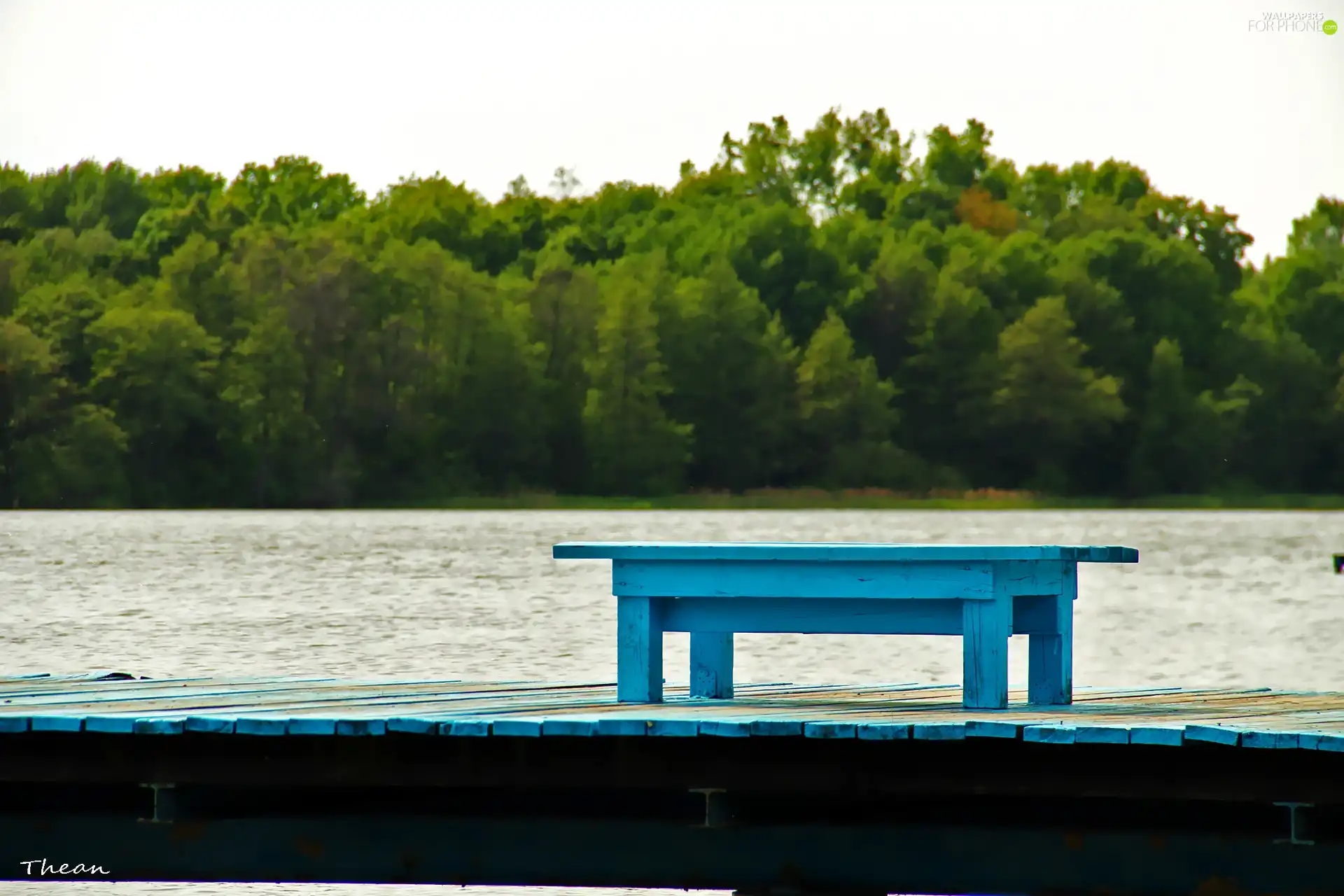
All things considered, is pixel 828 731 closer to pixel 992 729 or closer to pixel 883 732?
pixel 883 732

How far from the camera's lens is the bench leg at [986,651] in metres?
8.61

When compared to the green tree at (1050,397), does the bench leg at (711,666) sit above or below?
below

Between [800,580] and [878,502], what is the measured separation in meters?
86.1

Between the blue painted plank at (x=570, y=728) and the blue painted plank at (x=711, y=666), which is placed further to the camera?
the blue painted plank at (x=711, y=666)

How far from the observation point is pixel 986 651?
28.4 feet

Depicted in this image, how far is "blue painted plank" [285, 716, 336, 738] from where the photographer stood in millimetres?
8273

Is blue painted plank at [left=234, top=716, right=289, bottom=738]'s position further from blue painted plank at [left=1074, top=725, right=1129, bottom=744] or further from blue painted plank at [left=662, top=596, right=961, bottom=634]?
blue painted plank at [left=1074, top=725, right=1129, bottom=744]

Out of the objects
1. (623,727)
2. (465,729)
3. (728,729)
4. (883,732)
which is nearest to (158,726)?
(465,729)

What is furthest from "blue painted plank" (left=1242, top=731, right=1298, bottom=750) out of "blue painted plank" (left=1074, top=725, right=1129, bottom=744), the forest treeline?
the forest treeline

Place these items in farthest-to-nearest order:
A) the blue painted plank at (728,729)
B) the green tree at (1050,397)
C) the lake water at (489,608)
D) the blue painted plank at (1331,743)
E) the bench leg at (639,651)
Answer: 1. the green tree at (1050,397)
2. the lake water at (489,608)
3. the bench leg at (639,651)
4. the blue painted plank at (728,729)
5. the blue painted plank at (1331,743)

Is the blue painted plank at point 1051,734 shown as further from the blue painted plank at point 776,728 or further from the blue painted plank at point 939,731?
the blue painted plank at point 776,728

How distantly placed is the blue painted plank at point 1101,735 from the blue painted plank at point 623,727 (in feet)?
5.23

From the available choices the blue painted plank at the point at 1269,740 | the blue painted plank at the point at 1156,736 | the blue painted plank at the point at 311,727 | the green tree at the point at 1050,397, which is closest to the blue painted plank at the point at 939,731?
the blue painted plank at the point at 1156,736

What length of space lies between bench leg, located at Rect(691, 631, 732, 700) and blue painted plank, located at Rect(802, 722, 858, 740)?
5.09 feet
